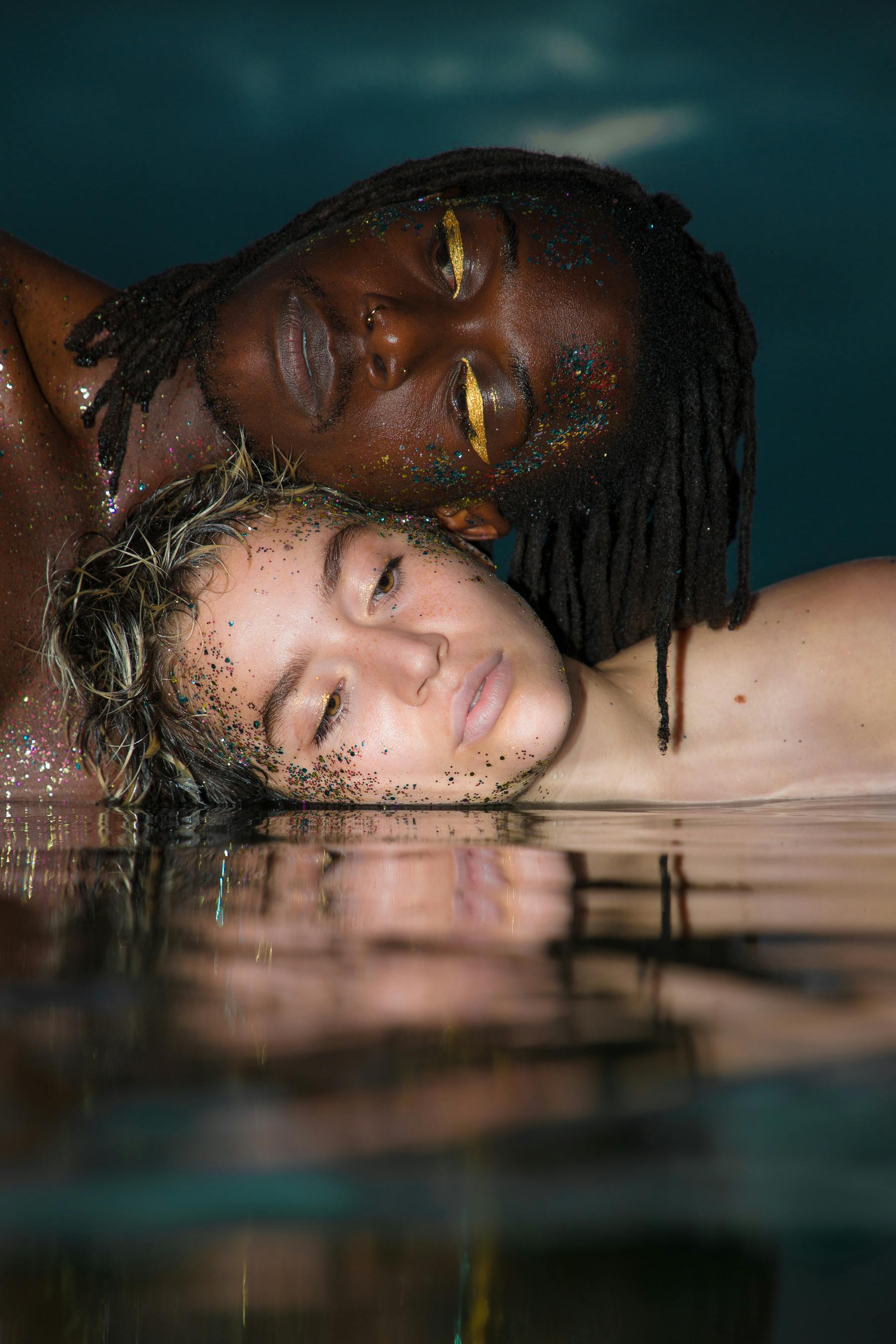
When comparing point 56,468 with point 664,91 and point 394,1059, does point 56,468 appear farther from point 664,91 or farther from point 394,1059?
point 664,91

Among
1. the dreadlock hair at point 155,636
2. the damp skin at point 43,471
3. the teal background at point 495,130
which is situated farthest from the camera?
the teal background at point 495,130

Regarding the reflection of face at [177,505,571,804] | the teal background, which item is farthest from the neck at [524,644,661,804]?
the teal background

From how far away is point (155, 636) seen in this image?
0.98 m

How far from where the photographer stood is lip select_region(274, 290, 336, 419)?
0.93 meters

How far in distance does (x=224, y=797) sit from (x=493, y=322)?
1.77 ft

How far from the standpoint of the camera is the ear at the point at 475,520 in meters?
1.08

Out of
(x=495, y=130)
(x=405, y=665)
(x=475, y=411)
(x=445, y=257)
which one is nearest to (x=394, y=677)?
(x=405, y=665)

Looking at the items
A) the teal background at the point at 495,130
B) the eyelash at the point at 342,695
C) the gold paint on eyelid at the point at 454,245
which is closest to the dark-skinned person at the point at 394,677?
the eyelash at the point at 342,695

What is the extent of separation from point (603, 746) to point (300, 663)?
0.36 m

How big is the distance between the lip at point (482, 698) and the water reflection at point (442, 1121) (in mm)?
578

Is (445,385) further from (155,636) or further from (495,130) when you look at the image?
(495,130)

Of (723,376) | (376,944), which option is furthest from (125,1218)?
(723,376)

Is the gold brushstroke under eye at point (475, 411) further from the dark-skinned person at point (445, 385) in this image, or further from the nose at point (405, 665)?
the nose at point (405, 665)

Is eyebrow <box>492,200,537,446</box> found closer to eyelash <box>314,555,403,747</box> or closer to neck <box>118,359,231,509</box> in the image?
eyelash <box>314,555,403,747</box>
